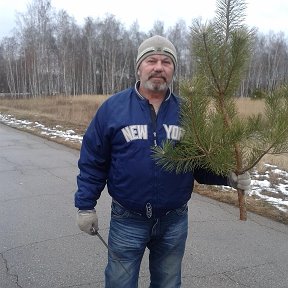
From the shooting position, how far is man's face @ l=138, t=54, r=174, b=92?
2.13 meters

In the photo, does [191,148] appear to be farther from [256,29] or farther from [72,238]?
[72,238]

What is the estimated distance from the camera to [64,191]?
19.4 feet

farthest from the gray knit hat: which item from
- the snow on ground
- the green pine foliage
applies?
the snow on ground

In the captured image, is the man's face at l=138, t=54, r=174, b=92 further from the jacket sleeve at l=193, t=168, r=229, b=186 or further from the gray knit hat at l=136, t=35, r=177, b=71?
the jacket sleeve at l=193, t=168, r=229, b=186

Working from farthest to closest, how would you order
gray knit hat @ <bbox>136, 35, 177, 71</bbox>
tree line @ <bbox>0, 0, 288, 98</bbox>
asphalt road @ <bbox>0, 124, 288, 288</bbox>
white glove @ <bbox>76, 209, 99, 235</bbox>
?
tree line @ <bbox>0, 0, 288, 98</bbox> → asphalt road @ <bbox>0, 124, 288, 288</bbox> → white glove @ <bbox>76, 209, 99, 235</bbox> → gray knit hat @ <bbox>136, 35, 177, 71</bbox>

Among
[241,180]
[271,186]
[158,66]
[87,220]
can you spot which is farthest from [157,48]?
[271,186]

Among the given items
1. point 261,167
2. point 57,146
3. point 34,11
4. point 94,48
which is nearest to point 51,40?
point 34,11

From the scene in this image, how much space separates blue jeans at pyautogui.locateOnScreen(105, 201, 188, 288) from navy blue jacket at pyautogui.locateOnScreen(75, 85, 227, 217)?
0.30 feet

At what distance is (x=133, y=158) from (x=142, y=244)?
55 centimetres

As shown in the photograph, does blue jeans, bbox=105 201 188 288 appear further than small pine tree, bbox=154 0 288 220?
Yes

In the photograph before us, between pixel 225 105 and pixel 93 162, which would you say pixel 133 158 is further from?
pixel 225 105

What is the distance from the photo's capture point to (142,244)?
7.51 ft

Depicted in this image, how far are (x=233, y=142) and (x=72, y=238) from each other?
9.01 feet

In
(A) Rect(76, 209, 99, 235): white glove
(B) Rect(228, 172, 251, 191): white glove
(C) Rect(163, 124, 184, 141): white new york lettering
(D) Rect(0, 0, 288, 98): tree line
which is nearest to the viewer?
(B) Rect(228, 172, 251, 191): white glove
